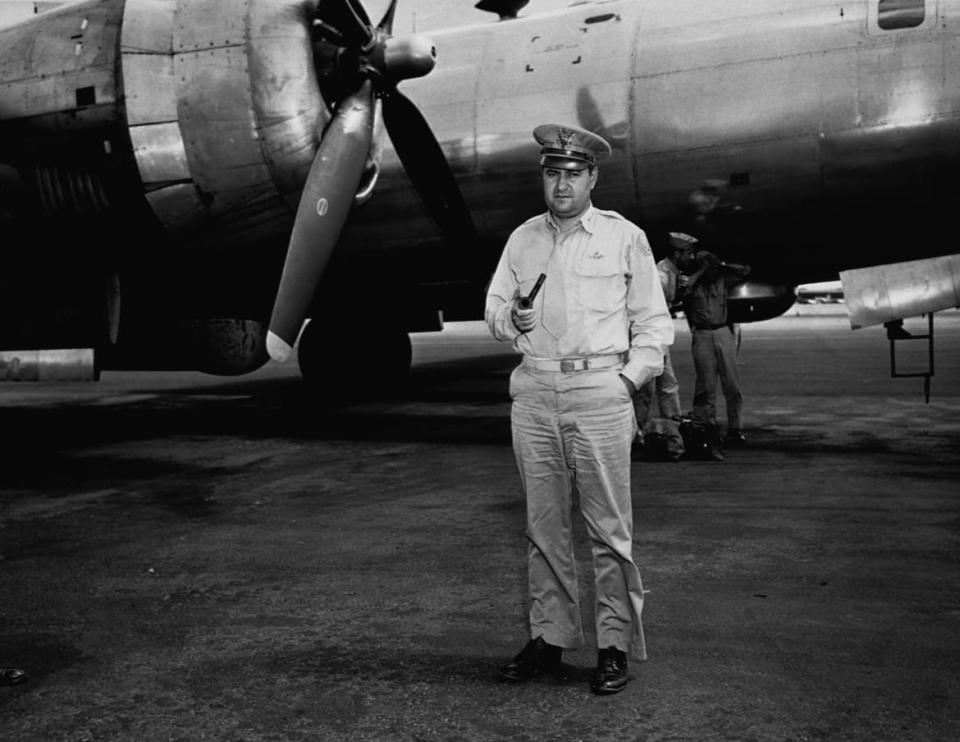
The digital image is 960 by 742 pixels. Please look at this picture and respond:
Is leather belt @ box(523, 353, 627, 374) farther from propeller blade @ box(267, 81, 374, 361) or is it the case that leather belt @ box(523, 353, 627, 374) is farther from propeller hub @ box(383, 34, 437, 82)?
propeller hub @ box(383, 34, 437, 82)

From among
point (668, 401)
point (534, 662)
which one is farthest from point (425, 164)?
point (534, 662)

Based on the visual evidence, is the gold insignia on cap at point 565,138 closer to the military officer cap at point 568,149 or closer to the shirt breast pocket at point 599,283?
the military officer cap at point 568,149

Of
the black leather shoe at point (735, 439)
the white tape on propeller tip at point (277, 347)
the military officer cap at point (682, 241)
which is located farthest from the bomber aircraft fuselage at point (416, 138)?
the black leather shoe at point (735, 439)

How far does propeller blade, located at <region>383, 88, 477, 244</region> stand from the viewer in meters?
7.81

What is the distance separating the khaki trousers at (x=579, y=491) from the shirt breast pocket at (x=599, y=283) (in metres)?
0.25

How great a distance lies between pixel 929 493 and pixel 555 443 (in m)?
4.04

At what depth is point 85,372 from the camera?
10938 millimetres

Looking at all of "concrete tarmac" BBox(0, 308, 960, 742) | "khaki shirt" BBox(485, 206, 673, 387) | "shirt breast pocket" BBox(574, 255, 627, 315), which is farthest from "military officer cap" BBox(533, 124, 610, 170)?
"concrete tarmac" BBox(0, 308, 960, 742)

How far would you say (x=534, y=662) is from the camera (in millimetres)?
3410

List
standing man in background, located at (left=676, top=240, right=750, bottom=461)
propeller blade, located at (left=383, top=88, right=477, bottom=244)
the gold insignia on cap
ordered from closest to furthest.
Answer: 1. the gold insignia on cap
2. propeller blade, located at (left=383, top=88, right=477, bottom=244)
3. standing man in background, located at (left=676, top=240, right=750, bottom=461)

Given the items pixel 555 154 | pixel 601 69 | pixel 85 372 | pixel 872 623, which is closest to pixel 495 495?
pixel 872 623

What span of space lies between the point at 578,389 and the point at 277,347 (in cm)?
381

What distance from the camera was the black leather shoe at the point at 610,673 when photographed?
324 cm

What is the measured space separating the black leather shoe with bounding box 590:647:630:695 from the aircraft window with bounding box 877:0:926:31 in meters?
6.33
